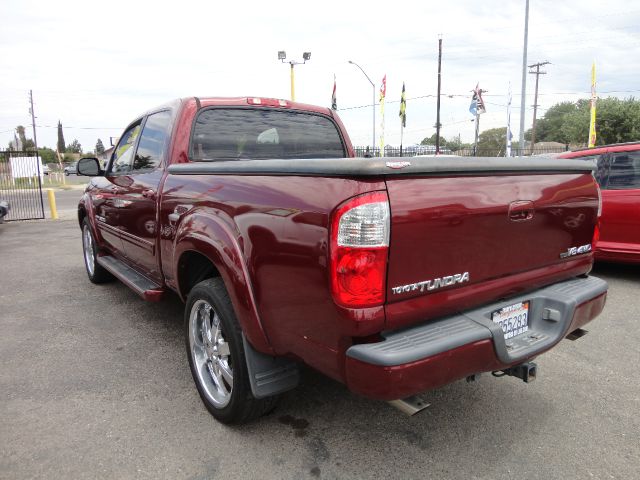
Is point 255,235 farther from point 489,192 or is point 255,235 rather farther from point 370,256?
point 489,192

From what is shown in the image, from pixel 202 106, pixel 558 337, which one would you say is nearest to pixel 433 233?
pixel 558 337

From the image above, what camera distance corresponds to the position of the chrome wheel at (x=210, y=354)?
2.80 m

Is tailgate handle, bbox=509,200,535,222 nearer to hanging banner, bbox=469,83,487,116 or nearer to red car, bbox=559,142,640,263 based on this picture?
red car, bbox=559,142,640,263

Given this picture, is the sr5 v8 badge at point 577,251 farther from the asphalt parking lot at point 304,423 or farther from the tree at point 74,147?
the tree at point 74,147

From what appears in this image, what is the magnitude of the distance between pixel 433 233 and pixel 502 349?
626 mm

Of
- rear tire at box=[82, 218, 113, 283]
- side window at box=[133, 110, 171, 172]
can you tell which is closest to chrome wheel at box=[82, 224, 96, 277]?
rear tire at box=[82, 218, 113, 283]

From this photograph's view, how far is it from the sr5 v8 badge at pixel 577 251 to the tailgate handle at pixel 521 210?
1.45ft

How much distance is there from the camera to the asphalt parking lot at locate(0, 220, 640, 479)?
7.90 feet

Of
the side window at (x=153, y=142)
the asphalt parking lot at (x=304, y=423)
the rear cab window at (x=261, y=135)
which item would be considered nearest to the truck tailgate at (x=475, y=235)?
the asphalt parking lot at (x=304, y=423)

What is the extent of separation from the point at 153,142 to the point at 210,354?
1.88m

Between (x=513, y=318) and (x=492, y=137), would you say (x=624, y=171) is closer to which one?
(x=513, y=318)

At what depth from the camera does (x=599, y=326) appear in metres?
4.35

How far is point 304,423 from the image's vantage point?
2797 millimetres

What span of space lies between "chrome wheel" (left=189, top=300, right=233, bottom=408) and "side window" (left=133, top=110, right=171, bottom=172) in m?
1.28
